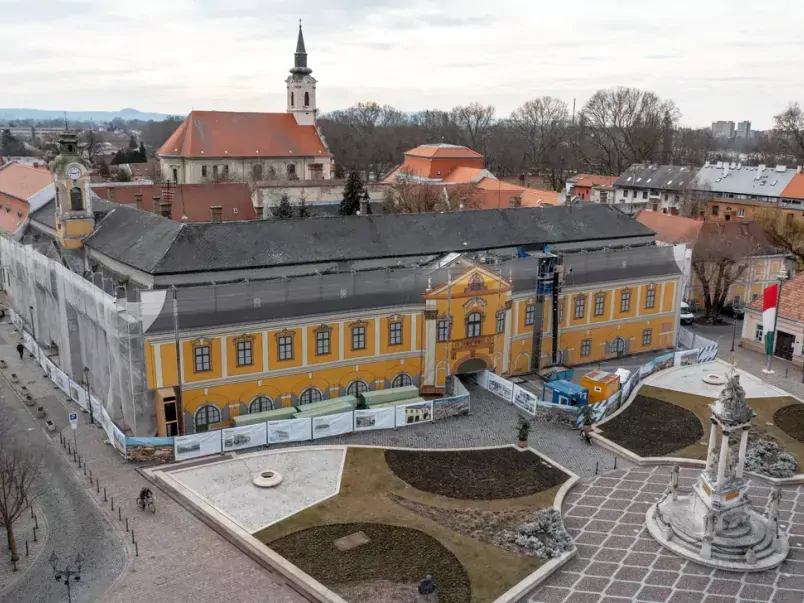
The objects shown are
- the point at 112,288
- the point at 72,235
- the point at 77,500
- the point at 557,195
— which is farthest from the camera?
the point at 557,195

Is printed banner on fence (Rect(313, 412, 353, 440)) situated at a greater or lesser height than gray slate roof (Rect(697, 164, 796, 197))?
lesser

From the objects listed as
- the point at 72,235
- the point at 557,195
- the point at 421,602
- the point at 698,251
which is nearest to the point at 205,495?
the point at 421,602

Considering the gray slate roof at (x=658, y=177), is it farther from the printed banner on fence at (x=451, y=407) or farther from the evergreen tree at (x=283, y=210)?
the printed banner on fence at (x=451, y=407)

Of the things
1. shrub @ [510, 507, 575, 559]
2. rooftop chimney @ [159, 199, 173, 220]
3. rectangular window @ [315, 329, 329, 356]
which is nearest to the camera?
shrub @ [510, 507, 575, 559]

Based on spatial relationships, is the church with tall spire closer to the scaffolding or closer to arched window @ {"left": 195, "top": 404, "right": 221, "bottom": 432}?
the scaffolding

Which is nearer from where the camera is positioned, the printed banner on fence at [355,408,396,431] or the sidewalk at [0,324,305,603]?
the sidewalk at [0,324,305,603]

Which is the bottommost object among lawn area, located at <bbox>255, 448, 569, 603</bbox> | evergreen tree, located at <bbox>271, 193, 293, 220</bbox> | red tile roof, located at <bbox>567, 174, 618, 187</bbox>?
lawn area, located at <bbox>255, 448, 569, 603</bbox>

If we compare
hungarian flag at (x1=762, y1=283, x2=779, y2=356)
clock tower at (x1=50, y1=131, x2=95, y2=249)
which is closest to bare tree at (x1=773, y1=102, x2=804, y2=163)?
hungarian flag at (x1=762, y1=283, x2=779, y2=356)

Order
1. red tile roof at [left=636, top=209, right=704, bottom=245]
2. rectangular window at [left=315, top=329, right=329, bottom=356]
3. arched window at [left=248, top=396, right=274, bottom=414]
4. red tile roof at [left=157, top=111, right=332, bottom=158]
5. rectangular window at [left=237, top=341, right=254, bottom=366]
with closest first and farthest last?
rectangular window at [left=237, top=341, right=254, bottom=366] → arched window at [left=248, top=396, right=274, bottom=414] → rectangular window at [left=315, top=329, right=329, bottom=356] → red tile roof at [left=636, top=209, right=704, bottom=245] → red tile roof at [left=157, top=111, right=332, bottom=158]

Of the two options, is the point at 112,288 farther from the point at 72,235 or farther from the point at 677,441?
the point at 677,441
